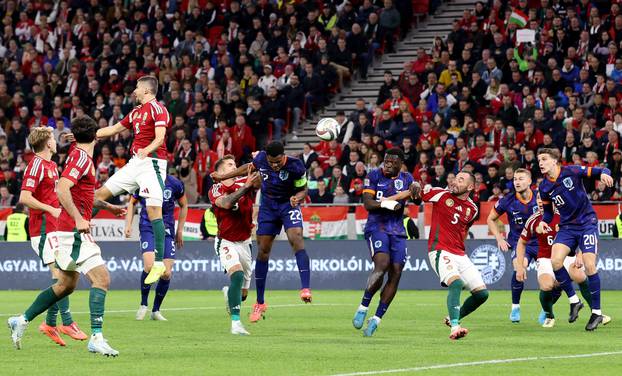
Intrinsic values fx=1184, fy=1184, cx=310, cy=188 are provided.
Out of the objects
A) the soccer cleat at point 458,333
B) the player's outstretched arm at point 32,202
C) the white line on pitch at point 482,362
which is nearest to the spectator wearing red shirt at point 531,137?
the soccer cleat at point 458,333

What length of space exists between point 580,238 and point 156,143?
574cm

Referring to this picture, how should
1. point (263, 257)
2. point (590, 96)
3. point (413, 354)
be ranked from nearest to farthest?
point (413, 354) < point (263, 257) < point (590, 96)

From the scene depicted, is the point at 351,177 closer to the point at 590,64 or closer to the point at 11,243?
the point at 590,64

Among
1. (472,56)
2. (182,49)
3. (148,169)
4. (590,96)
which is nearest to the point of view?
(148,169)

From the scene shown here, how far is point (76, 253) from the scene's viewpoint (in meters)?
12.2

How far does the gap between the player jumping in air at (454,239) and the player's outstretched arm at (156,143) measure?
3411 millimetres

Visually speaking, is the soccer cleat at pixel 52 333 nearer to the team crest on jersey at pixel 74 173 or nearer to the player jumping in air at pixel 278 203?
the team crest on jersey at pixel 74 173

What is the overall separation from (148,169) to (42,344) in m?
2.81

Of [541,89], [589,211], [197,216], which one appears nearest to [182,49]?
[197,216]

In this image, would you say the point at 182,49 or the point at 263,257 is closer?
the point at 263,257

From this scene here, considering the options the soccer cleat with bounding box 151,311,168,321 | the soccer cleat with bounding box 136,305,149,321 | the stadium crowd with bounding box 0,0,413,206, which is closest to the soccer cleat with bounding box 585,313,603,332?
the soccer cleat with bounding box 151,311,168,321

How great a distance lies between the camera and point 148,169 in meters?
15.4

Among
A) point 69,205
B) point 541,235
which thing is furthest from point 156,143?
point 541,235

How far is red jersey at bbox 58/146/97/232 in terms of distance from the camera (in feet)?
39.7
